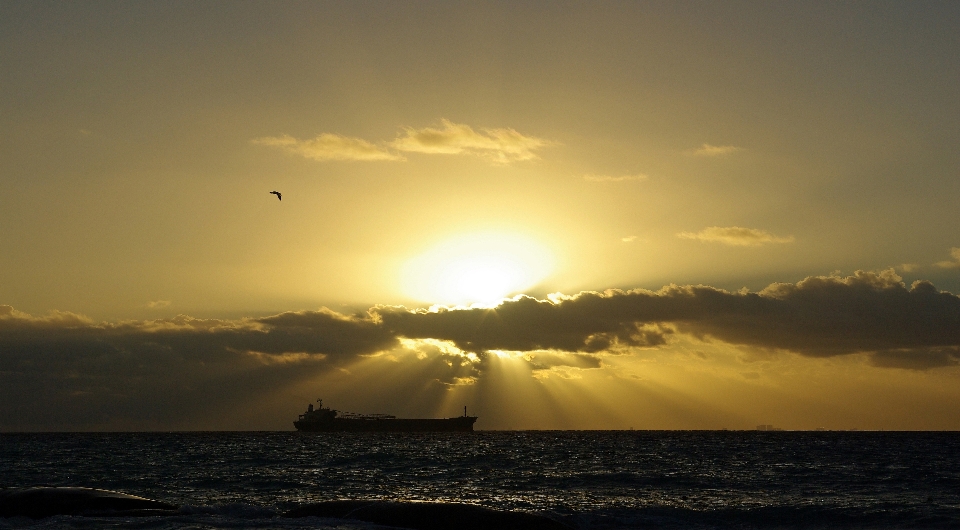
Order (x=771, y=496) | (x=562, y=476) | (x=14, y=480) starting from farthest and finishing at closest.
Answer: (x=562, y=476), (x=14, y=480), (x=771, y=496)

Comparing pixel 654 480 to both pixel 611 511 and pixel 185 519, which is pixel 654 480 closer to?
pixel 611 511

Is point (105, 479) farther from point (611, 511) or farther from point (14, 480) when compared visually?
point (611, 511)

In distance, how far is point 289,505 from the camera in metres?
37.8

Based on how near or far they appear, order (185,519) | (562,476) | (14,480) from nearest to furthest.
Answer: (185,519), (14,480), (562,476)

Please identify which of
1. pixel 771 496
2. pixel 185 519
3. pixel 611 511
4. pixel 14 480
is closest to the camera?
pixel 185 519

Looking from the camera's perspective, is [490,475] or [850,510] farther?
[490,475]

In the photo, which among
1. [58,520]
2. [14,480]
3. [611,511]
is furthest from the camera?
[14,480]

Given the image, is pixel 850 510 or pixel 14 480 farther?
pixel 14 480

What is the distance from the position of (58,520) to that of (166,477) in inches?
1233

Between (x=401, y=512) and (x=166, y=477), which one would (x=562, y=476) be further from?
(x=401, y=512)

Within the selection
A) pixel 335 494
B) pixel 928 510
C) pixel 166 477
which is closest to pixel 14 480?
pixel 166 477

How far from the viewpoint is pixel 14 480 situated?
55500mm

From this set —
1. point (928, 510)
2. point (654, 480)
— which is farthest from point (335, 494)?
point (928, 510)

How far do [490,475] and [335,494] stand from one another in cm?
1784
